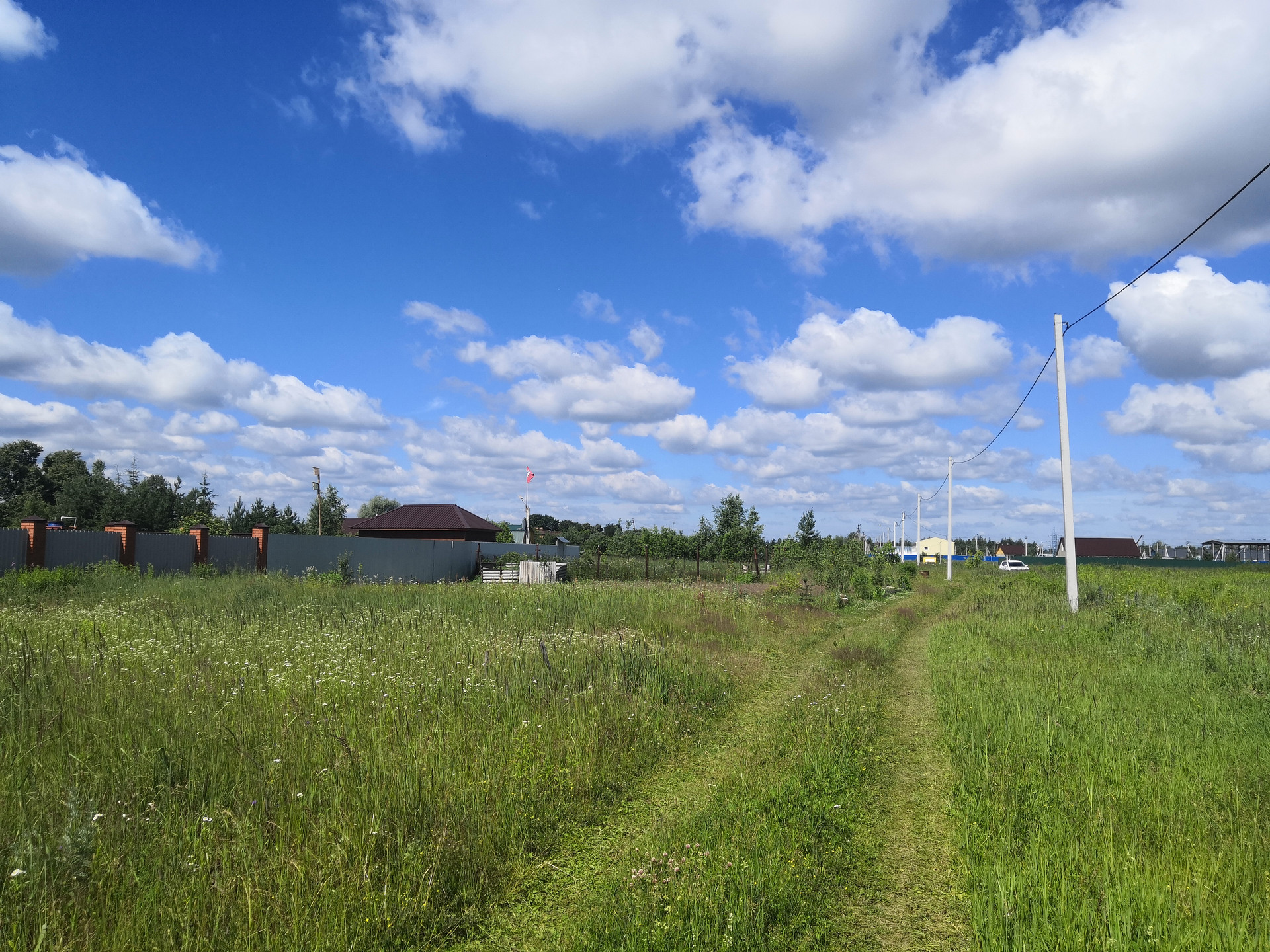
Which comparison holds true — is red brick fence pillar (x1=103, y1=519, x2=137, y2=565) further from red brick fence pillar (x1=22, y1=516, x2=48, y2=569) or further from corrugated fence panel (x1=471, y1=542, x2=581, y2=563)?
corrugated fence panel (x1=471, y1=542, x2=581, y2=563)

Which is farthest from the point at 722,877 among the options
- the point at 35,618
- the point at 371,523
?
the point at 371,523

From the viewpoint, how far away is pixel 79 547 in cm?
2047

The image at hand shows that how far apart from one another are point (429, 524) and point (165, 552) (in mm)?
22475

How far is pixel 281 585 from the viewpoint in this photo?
1733cm

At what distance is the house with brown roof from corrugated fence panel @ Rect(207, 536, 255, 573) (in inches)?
727

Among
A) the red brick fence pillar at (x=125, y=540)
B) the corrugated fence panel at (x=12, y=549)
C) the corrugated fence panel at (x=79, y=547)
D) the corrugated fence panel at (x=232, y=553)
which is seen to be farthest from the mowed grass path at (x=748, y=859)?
the corrugated fence panel at (x=232, y=553)

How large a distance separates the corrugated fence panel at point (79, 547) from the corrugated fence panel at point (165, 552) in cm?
81

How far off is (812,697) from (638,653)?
91.5 inches

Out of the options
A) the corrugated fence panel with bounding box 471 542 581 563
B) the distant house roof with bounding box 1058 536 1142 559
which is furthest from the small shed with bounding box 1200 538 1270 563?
the corrugated fence panel with bounding box 471 542 581 563

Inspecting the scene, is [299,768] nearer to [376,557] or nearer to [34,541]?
[34,541]

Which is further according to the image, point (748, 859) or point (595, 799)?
point (595, 799)

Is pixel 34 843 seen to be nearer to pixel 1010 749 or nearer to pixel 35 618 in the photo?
pixel 1010 749

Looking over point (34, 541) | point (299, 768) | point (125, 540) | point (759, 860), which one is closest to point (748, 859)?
point (759, 860)

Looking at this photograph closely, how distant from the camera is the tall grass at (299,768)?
131 inches
